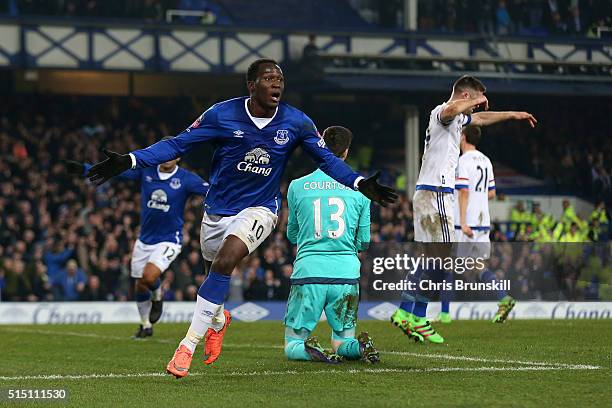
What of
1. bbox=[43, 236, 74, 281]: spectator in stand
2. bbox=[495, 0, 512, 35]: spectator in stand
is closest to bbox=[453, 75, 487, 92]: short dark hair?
bbox=[43, 236, 74, 281]: spectator in stand

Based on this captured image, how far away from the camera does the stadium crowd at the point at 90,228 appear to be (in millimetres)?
25203

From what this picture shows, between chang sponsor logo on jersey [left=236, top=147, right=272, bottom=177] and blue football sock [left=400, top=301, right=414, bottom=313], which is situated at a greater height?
chang sponsor logo on jersey [left=236, top=147, right=272, bottom=177]

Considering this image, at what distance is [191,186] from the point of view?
16344 mm

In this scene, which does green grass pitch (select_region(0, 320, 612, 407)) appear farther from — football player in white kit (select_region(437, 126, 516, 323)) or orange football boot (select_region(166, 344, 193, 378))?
football player in white kit (select_region(437, 126, 516, 323))

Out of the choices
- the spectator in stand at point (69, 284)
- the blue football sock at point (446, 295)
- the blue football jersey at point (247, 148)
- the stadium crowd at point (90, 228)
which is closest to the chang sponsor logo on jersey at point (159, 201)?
the blue football sock at point (446, 295)

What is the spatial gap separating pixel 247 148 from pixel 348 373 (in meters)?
1.92

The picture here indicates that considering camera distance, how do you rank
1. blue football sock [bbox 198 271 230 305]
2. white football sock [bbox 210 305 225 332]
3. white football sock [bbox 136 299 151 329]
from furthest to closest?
white football sock [bbox 136 299 151 329] < white football sock [bbox 210 305 225 332] < blue football sock [bbox 198 271 230 305]

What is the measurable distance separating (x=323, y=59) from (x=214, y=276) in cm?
2232

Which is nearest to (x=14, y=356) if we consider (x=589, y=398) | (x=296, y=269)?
(x=296, y=269)

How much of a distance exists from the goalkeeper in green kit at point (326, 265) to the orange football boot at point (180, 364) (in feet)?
5.51

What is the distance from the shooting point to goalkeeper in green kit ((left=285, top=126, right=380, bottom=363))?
10.8m

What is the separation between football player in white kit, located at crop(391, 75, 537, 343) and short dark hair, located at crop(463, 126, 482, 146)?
3.44 metres

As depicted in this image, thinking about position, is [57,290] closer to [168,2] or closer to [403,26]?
[168,2]

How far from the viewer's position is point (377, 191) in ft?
29.7
